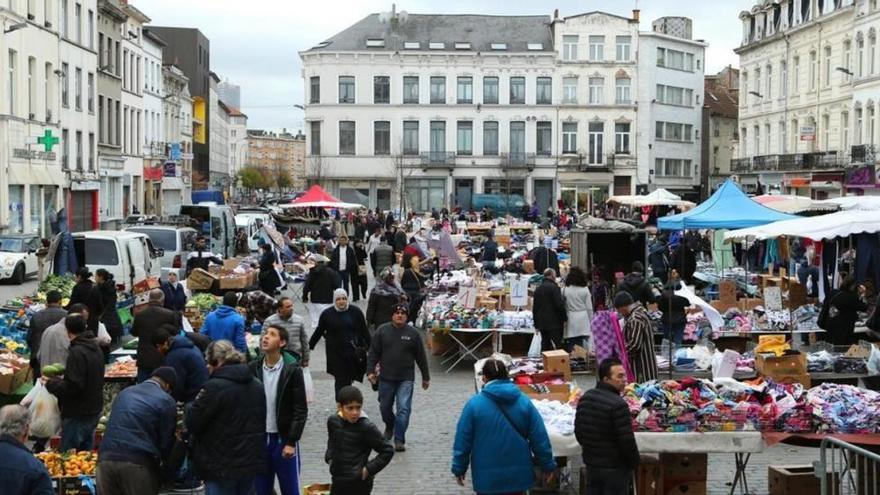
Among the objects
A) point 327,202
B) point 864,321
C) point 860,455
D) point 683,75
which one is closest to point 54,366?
point 860,455

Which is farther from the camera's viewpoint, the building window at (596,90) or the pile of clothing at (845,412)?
the building window at (596,90)

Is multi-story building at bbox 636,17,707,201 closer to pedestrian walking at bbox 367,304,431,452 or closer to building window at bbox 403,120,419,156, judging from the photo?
building window at bbox 403,120,419,156

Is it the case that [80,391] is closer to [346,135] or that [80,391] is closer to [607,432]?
[607,432]

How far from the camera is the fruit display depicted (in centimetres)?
994

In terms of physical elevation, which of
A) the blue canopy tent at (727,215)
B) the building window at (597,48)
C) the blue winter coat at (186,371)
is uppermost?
the building window at (597,48)

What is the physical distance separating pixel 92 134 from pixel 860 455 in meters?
48.7

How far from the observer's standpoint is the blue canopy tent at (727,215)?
73.4 feet

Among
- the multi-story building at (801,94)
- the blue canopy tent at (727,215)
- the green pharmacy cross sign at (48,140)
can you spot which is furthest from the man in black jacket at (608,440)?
the multi-story building at (801,94)

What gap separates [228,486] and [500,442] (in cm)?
203

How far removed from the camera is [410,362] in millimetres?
12375

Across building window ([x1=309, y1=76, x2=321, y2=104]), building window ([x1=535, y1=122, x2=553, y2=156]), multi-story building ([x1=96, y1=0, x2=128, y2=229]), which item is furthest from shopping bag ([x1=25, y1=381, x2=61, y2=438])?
building window ([x1=535, y1=122, x2=553, y2=156])

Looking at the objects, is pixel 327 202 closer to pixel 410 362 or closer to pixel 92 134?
pixel 92 134

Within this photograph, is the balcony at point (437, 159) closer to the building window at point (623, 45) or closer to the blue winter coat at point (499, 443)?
the building window at point (623, 45)

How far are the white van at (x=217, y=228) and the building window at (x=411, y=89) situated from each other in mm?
36781
